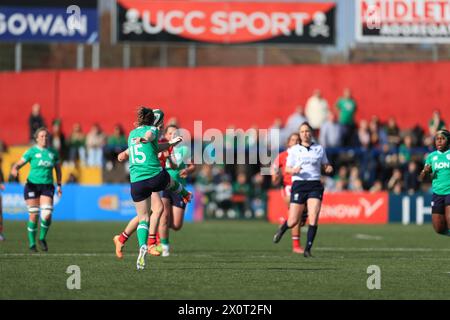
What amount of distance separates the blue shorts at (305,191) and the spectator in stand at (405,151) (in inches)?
557

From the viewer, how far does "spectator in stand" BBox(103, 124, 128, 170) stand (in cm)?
3425

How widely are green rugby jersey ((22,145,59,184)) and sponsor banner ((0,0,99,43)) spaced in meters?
20.3

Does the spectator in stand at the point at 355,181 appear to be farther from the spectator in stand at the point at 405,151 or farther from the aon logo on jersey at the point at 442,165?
the aon logo on jersey at the point at 442,165

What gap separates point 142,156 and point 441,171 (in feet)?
18.9

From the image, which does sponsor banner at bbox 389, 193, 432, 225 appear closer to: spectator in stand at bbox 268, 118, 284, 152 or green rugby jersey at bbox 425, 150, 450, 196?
spectator in stand at bbox 268, 118, 284, 152

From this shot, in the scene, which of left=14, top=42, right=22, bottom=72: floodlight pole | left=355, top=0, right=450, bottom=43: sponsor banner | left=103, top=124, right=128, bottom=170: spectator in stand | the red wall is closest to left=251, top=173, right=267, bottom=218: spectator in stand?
left=103, top=124, right=128, bottom=170: spectator in stand

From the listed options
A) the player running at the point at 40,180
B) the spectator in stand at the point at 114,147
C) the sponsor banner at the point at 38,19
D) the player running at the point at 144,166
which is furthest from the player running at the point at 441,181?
the sponsor banner at the point at 38,19

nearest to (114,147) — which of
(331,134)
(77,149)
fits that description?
(77,149)

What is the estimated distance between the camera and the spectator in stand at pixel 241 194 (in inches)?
1340

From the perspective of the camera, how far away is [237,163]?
34219 millimetres
